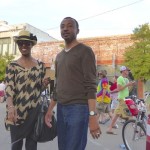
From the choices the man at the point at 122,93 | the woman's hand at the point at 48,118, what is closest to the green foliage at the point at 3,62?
the man at the point at 122,93

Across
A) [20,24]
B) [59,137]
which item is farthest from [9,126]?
[20,24]

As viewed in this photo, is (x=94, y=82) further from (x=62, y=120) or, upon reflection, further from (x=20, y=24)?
(x=20, y=24)

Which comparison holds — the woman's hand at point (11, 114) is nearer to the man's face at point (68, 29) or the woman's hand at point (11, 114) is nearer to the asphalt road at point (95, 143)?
the man's face at point (68, 29)

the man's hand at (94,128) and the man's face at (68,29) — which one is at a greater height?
the man's face at (68,29)

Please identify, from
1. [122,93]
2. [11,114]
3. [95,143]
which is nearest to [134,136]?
[95,143]

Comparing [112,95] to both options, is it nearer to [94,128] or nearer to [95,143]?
[95,143]

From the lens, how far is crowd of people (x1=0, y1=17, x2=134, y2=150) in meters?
3.18

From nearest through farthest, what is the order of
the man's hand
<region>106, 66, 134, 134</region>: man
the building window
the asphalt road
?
the man's hand, the asphalt road, <region>106, 66, 134, 134</region>: man, the building window

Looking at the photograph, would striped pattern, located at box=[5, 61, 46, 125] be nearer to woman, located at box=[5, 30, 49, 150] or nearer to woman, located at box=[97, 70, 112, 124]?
woman, located at box=[5, 30, 49, 150]

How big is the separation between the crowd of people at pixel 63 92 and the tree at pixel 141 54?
23706mm

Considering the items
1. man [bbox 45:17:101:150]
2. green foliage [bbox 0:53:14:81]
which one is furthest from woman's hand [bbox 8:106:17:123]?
green foliage [bbox 0:53:14:81]

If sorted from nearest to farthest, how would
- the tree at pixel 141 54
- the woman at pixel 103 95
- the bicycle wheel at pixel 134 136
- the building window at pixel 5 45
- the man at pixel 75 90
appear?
1. the man at pixel 75 90
2. the bicycle wheel at pixel 134 136
3. the woman at pixel 103 95
4. the tree at pixel 141 54
5. the building window at pixel 5 45

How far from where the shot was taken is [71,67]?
10.7ft

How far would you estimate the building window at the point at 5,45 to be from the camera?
42.8 meters
